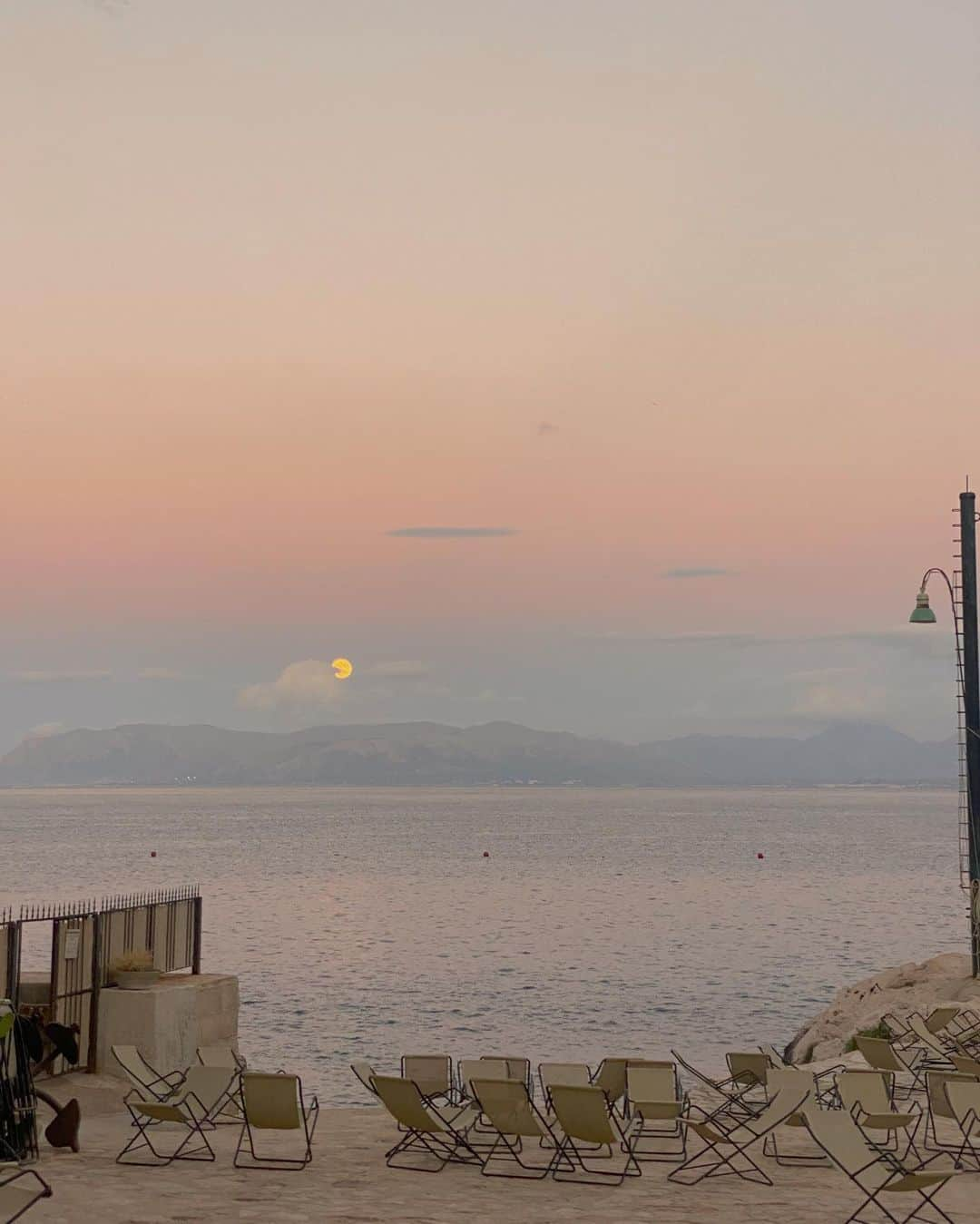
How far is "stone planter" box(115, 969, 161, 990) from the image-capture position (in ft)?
47.8

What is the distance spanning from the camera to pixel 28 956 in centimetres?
5681

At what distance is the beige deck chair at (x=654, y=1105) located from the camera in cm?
1127

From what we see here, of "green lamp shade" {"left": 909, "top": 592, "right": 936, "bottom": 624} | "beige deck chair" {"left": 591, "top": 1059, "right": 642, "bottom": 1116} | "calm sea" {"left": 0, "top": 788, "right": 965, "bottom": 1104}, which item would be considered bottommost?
"calm sea" {"left": 0, "top": 788, "right": 965, "bottom": 1104}

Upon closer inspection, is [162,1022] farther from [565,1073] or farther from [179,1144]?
[565,1073]

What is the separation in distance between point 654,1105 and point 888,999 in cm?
1287

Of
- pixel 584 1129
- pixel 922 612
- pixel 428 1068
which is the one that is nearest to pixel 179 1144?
pixel 428 1068

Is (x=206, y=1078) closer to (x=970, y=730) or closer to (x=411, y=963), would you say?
(x=970, y=730)

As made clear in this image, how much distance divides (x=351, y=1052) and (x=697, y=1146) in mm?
22052

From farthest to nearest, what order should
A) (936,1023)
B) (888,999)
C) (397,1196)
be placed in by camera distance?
(888,999), (936,1023), (397,1196)

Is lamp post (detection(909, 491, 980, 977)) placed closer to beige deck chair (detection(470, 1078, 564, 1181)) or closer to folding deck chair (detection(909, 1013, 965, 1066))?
folding deck chair (detection(909, 1013, 965, 1066))

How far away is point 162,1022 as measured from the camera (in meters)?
14.5

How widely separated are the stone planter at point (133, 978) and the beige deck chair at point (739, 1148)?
6.07m

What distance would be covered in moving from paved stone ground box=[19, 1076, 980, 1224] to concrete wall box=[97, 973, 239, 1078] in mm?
2401

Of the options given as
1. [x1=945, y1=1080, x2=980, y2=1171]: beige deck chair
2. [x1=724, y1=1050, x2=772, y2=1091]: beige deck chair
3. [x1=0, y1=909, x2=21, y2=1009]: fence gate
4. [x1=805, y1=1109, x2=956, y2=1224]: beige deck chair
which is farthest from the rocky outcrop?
[x1=0, y1=909, x2=21, y2=1009]: fence gate
